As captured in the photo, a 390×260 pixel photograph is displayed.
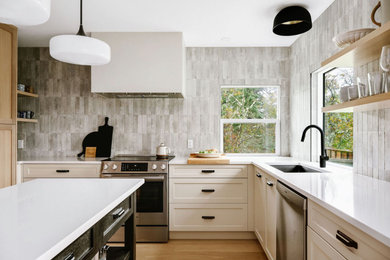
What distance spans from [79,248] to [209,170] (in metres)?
2.05

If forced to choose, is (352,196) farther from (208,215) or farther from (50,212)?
(208,215)

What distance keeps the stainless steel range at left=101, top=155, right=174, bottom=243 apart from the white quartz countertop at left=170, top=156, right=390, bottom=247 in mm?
1373

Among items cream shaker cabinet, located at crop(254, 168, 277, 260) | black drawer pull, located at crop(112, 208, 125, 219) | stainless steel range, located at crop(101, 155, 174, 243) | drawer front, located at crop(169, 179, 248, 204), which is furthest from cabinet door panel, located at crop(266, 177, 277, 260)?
black drawer pull, located at crop(112, 208, 125, 219)

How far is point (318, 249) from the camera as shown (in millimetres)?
1281

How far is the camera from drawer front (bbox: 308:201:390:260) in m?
0.86

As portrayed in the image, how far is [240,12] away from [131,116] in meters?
1.97

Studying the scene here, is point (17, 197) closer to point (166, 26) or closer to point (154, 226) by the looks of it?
point (154, 226)

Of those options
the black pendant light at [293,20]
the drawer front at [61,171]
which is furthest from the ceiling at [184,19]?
the drawer front at [61,171]

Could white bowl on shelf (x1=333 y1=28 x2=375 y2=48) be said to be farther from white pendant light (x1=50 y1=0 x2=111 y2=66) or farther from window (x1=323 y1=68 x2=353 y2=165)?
white pendant light (x1=50 y1=0 x2=111 y2=66)

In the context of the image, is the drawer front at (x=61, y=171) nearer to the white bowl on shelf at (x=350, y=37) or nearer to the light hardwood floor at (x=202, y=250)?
the light hardwood floor at (x=202, y=250)

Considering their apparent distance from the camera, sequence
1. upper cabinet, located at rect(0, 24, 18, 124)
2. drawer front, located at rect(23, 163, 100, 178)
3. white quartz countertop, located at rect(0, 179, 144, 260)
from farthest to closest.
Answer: drawer front, located at rect(23, 163, 100, 178), upper cabinet, located at rect(0, 24, 18, 124), white quartz countertop, located at rect(0, 179, 144, 260)

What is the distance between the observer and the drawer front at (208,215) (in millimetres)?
2898

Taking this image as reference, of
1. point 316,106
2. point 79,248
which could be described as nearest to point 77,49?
point 79,248

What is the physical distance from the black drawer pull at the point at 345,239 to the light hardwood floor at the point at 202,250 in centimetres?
164
